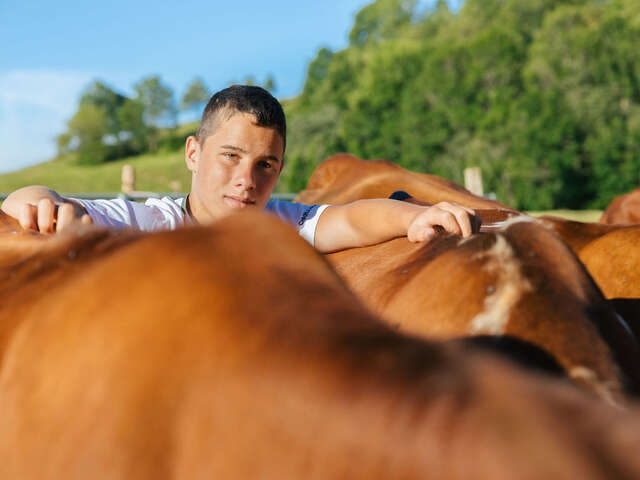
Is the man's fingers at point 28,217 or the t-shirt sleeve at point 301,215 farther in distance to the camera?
the t-shirt sleeve at point 301,215

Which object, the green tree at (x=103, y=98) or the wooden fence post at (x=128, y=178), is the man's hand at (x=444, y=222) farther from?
the green tree at (x=103, y=98)

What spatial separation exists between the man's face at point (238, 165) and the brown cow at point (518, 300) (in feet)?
2.25

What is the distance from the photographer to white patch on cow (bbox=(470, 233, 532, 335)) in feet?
4.15

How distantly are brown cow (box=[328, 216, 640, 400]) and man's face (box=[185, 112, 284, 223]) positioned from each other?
0.69 metres

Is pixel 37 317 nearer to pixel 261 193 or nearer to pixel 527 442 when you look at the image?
pixel 527 442

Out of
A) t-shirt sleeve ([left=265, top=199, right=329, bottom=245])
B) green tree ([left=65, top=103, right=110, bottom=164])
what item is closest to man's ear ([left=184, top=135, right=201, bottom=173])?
t-shirt sleeve ([left=265, top=199, right=329, bottom=245])

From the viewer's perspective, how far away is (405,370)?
0.65 metres

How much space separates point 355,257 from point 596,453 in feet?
5.81

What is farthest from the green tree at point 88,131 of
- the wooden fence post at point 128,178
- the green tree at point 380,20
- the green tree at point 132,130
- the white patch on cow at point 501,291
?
the white patch on cow at point 501,291

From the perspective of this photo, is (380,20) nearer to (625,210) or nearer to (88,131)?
(88,131)

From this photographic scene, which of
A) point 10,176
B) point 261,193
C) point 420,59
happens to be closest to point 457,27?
point 420,59

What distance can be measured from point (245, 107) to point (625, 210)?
3953 mm

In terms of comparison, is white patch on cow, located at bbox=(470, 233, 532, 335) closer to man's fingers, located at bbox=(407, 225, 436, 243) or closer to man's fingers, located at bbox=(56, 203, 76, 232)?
man's fingers, located at bbox=(407, 225, 436, 243)

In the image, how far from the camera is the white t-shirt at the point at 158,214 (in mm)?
2268
